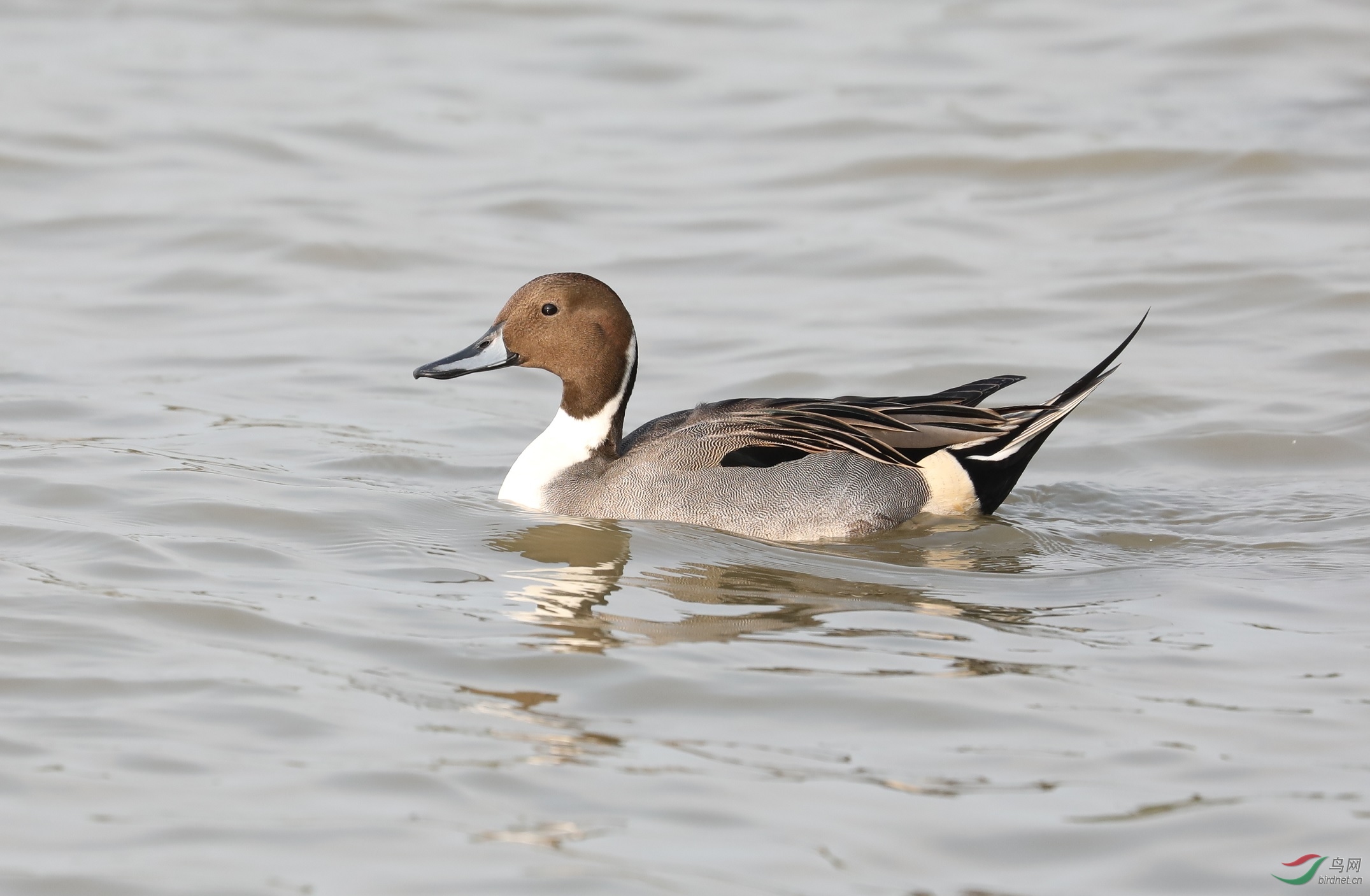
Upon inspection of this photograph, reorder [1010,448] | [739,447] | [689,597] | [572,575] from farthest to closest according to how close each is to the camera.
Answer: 1. [1010,448]
2. [739,447]
3. [572,575]
4. [689,597]

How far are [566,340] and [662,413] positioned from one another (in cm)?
157

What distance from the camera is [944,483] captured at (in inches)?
264

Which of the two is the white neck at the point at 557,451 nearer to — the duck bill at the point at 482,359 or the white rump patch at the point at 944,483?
the duck bill at the point at 482,359

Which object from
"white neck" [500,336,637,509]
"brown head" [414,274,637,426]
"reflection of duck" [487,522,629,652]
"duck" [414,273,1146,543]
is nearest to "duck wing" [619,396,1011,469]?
"duck" [414,273,1146,543]

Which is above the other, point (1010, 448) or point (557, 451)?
point (1010, 448)

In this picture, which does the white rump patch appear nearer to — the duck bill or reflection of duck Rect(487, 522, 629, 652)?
reflection of duck Rect(487, 522, 629, 652)

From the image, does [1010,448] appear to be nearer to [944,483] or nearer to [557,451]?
[944,483]

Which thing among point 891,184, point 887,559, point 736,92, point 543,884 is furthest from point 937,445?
point 736,92

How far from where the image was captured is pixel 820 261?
10445 mm

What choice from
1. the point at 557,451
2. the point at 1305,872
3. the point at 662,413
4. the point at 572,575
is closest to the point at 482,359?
the point at 557,451

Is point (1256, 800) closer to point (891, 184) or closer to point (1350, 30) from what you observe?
point (891, 184)

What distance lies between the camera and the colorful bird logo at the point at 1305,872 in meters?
3.75

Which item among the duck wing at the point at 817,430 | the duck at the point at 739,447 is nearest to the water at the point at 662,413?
the duck at the point at 739,447

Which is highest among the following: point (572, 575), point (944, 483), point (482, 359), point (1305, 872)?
point (482, 359)
